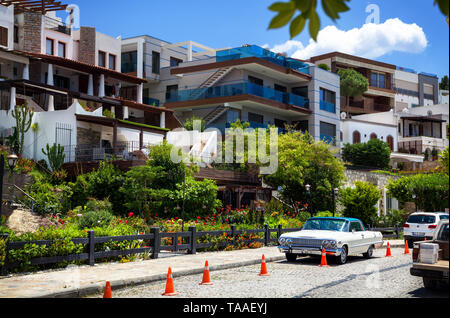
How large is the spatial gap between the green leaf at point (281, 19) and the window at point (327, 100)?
47331 millimetres

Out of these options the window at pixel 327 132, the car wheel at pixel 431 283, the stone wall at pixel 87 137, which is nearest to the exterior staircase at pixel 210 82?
the window at pixel 327 132

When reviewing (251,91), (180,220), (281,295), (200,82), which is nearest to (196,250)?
(180,220)

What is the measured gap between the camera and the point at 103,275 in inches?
526

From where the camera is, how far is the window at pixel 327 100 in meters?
50.8

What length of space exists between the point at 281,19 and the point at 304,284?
9.26m

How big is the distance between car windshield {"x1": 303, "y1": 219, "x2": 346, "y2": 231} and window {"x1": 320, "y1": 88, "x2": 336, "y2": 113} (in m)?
33.0

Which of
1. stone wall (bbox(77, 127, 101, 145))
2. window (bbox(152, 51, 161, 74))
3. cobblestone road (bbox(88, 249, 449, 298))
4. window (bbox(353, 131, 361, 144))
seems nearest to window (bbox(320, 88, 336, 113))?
window (bbox(353, 131, 361, 144))

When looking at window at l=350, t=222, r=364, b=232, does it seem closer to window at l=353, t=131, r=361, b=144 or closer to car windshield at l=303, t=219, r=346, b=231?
car windshield at l=303, t=219, r=346, b=231

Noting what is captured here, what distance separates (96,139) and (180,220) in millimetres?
13737

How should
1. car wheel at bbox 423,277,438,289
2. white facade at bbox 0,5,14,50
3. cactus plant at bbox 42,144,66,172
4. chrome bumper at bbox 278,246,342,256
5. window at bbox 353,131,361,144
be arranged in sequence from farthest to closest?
window at bbox 353,131,361,144 < white facade at bbox 0,5,14,50 < cactus plant at bbox 42,144,66,172 < chrome bumper at bbox 278,246,342,256 < car wheel at bbox 423,277,438,289

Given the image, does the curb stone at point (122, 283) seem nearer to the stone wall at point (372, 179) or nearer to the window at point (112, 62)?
the stone wall at point (372, 179)

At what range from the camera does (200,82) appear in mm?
47281

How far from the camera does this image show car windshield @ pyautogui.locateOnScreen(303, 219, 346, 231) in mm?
18156
